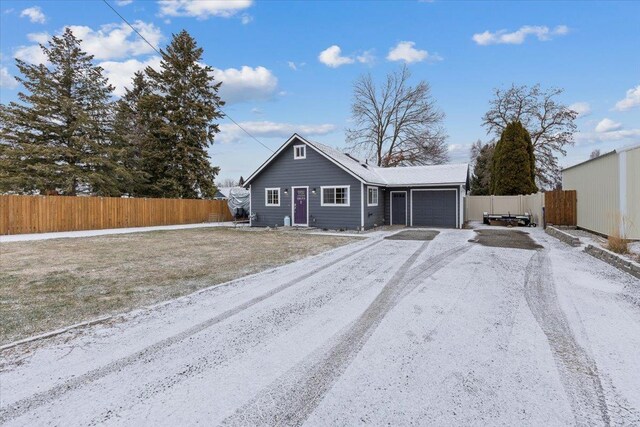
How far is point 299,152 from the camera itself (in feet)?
59.3

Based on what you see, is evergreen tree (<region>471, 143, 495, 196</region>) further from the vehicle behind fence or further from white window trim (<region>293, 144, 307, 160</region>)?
white window trim (<region>293, 144, 307, 160</region>)

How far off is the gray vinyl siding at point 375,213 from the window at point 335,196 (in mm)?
992

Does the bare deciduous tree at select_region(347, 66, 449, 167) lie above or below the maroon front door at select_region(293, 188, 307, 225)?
above

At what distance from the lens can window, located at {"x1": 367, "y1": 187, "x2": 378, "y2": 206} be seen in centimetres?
1717

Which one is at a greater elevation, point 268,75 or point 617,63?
point 268,75

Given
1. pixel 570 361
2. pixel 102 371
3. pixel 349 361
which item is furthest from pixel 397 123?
pixel 102 371

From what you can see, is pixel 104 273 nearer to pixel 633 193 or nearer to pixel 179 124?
pixel 633 193

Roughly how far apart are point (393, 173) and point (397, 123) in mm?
13334

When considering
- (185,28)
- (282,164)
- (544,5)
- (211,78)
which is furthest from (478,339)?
(185,28)

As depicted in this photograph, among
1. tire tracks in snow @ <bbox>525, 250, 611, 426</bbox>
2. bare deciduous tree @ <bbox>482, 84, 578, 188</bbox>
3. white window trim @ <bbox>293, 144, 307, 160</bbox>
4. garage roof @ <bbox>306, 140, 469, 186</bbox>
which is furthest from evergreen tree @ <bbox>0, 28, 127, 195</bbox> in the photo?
bare deciduous tree @ <bbox>482, 84, 578, 188</bbox>

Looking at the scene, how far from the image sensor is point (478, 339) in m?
3.56

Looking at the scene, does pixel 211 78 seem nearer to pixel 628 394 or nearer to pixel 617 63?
pixel 617 63

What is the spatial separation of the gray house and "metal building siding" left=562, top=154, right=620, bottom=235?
16.8ft

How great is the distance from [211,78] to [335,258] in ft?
78.6
